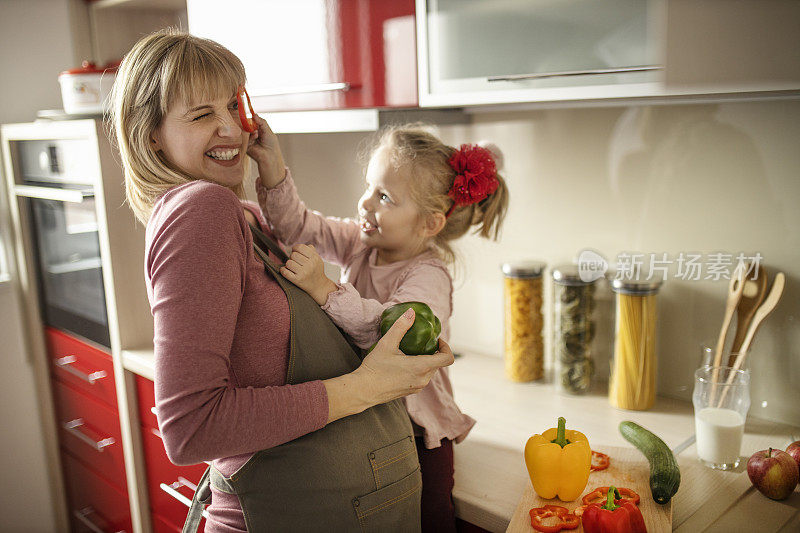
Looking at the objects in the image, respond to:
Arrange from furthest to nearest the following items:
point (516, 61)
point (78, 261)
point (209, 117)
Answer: point (78, 261) < point (516, 61) < point (209, 117)

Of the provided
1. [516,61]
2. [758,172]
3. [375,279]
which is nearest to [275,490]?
[375,279]

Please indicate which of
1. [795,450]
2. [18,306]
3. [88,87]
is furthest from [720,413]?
[18,306]

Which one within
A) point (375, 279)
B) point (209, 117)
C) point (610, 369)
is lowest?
point (610, 369)

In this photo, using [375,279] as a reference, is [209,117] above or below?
above

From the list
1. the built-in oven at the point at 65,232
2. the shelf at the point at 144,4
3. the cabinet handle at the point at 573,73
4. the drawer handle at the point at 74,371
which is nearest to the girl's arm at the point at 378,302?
the cabinet handle at the point at 573,73

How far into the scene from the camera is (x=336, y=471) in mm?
903

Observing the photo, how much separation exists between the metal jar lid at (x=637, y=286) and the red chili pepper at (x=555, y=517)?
522mm

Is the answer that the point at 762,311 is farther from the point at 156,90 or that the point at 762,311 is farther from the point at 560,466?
the point at 156,90

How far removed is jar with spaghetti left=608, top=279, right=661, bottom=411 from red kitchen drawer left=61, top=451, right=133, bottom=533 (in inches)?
55.3

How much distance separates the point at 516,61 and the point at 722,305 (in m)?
0.68

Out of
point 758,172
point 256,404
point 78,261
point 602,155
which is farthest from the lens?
point 78,261

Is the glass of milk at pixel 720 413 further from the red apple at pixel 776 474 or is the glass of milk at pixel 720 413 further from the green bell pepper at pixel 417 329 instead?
the green bell pepper at pixel 417 329

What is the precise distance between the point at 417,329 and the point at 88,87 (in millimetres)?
1207

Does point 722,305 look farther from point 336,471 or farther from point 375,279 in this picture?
point 336,471
